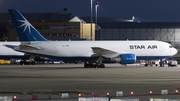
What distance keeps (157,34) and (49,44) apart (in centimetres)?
7807

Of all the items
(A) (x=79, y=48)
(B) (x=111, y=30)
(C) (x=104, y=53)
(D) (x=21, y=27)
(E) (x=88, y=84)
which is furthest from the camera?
(B) (x=111, y=30)

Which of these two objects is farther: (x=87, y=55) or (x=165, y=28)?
(x=165, y=28)

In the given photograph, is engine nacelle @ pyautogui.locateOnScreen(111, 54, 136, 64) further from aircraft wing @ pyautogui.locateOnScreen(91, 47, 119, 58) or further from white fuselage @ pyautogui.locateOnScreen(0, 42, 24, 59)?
white fuselage @ pyautogui.locateOnScreen(0, 42, 24, 59)

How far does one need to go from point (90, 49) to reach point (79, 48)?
168 cm

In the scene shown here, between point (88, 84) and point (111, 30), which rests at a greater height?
point (111, 30)

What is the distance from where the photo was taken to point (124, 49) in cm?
4919

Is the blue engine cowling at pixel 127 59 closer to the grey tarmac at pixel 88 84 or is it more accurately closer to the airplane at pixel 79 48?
the airplane at pixel 79 48

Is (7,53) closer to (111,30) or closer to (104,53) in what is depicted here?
(104,53)

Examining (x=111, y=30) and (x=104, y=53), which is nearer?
(x=104, y=53)

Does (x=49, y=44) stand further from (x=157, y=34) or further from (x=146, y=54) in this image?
(x=157, y=34)

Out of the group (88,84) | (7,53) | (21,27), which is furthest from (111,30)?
(88,84)

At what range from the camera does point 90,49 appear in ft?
161

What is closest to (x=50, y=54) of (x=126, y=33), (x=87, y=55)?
(x=87, y=55)

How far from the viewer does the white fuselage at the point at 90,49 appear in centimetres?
4881
